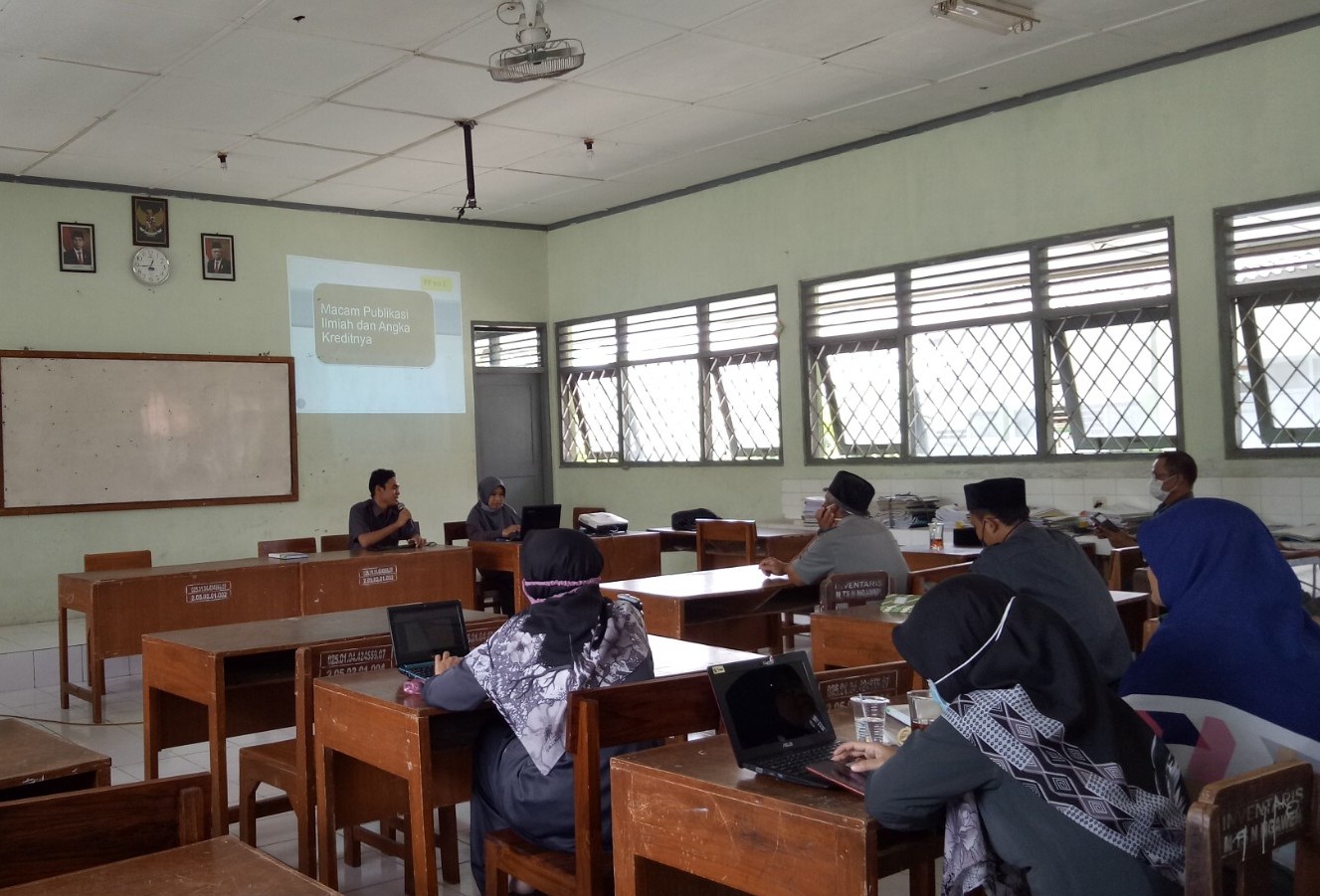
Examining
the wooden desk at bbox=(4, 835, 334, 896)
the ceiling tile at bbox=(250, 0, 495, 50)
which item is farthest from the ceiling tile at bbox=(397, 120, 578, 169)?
the wooden desk at bbox=(4, 835, 334, 896)

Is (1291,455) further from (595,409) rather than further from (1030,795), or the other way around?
(595,409)

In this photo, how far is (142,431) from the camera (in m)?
8.62

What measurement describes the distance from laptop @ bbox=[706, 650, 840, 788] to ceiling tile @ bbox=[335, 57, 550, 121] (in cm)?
484

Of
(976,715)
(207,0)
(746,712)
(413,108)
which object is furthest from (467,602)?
(976,715)

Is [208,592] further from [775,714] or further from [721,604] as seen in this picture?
[775,714]

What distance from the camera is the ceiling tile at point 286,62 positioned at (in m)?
5.86

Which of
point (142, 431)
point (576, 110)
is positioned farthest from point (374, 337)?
point (576, 110)

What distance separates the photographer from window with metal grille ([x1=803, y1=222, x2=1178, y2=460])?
6652mm

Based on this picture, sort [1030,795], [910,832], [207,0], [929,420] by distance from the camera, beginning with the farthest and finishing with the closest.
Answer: [929,420] → [207,0] → [910,832] → [1030,795]

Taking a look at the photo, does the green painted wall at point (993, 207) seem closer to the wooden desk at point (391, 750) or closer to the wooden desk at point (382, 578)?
the wooden desk at point (382, 578)

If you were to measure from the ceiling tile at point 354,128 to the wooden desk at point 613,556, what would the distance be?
8.74ft

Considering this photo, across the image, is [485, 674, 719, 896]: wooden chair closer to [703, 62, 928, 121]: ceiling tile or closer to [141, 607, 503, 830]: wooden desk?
[141, 607, 503, 830]: wooden desk

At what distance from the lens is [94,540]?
8453 millimetres

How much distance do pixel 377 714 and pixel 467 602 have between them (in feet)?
13.7
